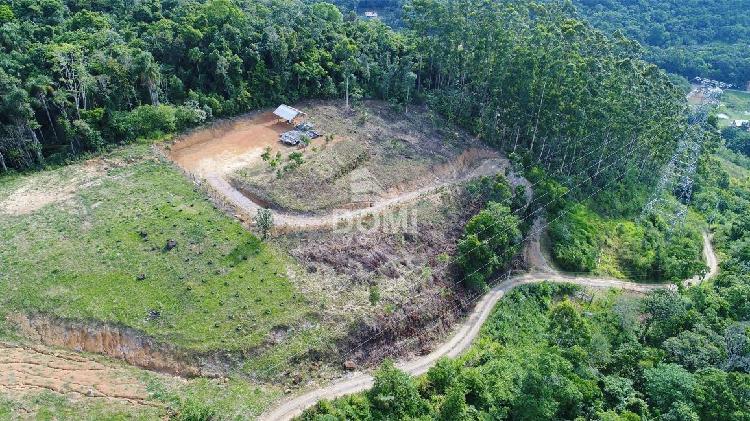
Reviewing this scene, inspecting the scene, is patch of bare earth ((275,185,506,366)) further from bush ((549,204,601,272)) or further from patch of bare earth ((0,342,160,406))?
patch of bare earth ((0,342,160,406))

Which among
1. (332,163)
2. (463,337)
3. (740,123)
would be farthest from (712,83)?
(463,337)

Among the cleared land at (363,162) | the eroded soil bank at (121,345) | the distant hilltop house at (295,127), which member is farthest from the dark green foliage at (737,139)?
the eroded soil bank at (121,345)

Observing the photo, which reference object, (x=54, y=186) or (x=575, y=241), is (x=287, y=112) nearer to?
(x=54, y=186)

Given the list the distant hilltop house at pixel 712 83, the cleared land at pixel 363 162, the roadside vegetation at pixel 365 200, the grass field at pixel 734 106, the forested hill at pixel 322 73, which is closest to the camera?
the roadside vegetation at pixel 365 200

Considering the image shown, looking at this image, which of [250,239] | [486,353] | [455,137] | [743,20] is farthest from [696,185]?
[743,20]

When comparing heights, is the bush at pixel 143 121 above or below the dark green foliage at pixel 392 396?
above

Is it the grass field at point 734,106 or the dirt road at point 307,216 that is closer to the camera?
the dirt road at point 307,216

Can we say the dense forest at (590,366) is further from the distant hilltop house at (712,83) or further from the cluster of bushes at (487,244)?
the distant hilltop house at (712,83)
